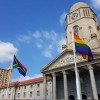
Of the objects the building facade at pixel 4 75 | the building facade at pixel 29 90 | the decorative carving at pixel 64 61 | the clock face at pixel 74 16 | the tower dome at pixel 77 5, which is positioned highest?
the tower dome at pixel 77 5

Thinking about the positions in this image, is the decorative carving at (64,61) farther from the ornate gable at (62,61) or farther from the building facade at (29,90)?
the building facade at (29,90)

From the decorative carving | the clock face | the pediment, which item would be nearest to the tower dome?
the clock face

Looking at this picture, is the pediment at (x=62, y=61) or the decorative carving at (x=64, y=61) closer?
the decorative carving at (x=64, y=61)

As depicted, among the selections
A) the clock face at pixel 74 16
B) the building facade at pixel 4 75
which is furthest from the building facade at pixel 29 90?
the building facade at pixel 4 75

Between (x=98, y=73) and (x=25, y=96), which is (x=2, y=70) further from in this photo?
(x=98, y=73)

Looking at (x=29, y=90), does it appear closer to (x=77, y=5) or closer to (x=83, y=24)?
(x=83, y=24)

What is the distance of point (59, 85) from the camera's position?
1732 inches

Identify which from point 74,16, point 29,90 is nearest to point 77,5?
point 74,16

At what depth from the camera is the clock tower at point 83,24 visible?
147 feet

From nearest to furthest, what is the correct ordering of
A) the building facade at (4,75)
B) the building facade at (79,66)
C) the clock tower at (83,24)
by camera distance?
1. the building facade at (79,66)
2. the clock tower at (83,24)
3. the building facade at (4,75)

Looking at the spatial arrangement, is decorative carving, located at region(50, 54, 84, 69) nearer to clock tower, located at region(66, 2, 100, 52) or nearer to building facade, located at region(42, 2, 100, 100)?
building facade, located at region(42, 2, 100, 100)

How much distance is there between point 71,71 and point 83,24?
741 inches

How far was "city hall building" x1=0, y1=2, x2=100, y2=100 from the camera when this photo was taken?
35.6m

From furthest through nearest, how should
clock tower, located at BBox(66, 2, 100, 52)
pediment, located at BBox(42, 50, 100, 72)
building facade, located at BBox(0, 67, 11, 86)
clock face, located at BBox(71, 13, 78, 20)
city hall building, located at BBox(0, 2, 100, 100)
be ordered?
building facade, located at BBox(0, 67, 11, 86) → clock face, located at BBox(71, 13, 78, 20) → clock tower, located at BBox(66, 2, 100, 52) → pediment, located at BBox(42, 50, 100, 72) → city hall building, located at BBox(0, 2, 100, 100)
